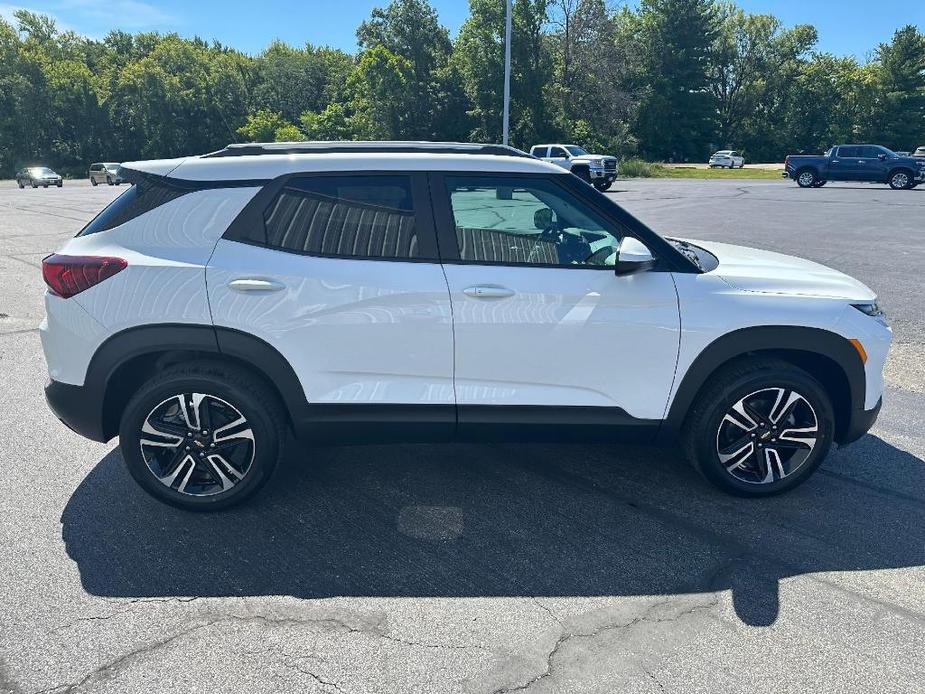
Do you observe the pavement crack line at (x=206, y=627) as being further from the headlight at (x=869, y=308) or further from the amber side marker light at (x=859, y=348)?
the headlight at (x=869, y=308)

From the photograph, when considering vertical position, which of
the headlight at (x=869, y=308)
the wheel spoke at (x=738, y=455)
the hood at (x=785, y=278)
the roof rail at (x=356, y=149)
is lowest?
the wheel spoke at (x=738, y=455)

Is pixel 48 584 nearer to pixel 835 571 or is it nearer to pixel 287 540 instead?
pixel 287 540

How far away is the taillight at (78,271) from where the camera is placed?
10.6 feet

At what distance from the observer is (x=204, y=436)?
337cm

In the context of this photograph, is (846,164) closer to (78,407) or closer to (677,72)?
(78,407)

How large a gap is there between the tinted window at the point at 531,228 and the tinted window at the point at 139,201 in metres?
1.37

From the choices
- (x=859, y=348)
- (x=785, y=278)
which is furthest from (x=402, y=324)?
(x=859, y=348)

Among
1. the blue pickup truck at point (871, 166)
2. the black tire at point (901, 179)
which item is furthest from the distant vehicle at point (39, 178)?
the black tire at point (901, 179)

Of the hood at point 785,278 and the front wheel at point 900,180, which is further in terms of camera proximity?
the front wheel at point 900,180

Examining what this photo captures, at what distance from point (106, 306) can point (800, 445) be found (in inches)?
138

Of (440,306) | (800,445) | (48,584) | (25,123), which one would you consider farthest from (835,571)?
(25,123)

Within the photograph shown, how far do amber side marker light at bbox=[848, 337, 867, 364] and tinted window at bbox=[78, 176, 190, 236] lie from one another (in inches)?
132

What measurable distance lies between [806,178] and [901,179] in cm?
371

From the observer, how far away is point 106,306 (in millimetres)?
3246
